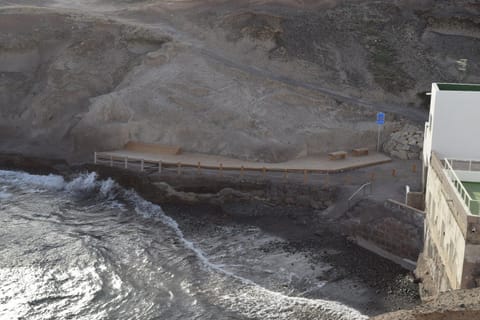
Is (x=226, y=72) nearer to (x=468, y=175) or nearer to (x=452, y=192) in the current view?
(x=468, y=175)

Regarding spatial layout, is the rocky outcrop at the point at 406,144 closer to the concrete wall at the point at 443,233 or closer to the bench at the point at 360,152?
the bench at the point at 360,152

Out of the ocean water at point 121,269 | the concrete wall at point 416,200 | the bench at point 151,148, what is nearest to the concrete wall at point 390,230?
the concrete wall at point 416,200

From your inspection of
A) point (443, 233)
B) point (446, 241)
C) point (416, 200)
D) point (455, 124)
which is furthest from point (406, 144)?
point (446, 241)

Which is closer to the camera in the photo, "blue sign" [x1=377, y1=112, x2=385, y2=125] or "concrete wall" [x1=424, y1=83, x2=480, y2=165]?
"concrete wall" [x1=424, y1=83, x2=480, y2=165]

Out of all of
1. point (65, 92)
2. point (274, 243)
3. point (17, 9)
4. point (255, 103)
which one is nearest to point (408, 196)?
point (274, 243)

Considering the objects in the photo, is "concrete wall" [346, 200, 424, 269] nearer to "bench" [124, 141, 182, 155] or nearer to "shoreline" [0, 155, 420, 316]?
"shoreline" [0, 155, 420, 316]

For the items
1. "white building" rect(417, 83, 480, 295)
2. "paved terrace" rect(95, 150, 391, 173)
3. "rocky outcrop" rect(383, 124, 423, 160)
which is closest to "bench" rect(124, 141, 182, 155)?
"paved terrace" rect(95, 150, 391, 173)
